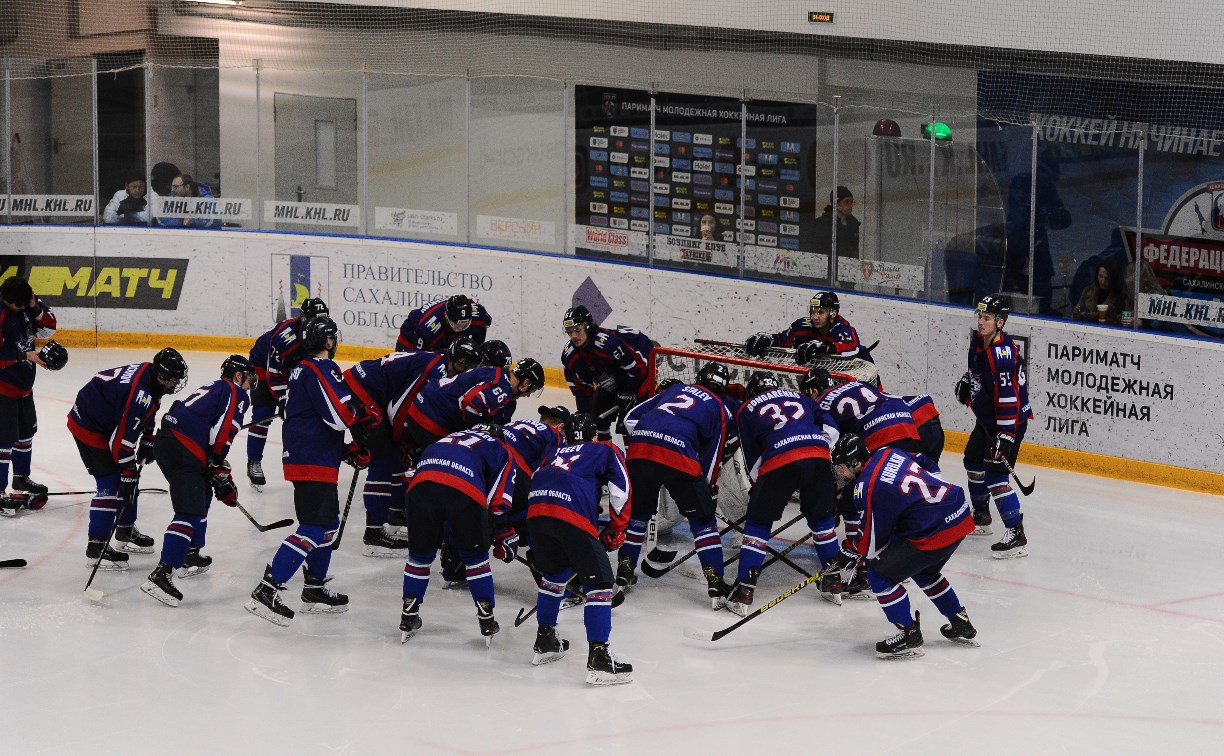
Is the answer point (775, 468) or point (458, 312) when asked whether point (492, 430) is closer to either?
point (775, 468)

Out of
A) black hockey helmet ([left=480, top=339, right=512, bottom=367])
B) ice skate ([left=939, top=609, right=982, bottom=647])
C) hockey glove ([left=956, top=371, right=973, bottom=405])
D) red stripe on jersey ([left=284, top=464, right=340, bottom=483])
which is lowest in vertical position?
ice skate ([left=939, top=609, right=982, bottom=647])

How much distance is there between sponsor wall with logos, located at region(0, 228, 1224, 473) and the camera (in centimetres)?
897

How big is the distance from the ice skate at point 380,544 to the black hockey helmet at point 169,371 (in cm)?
127

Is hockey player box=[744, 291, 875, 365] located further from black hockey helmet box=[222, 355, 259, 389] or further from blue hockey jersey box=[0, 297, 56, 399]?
blue hockey jersey box=[0, 297, 56, 399]

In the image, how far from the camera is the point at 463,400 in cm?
719

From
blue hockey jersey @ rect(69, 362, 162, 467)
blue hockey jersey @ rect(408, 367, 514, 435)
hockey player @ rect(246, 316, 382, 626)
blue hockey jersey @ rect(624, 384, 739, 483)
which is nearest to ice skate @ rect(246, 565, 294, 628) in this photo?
hockey player @ rect(246, 316, 382, 626)

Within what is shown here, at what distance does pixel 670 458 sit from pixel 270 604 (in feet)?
6.03

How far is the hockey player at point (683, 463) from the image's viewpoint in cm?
678

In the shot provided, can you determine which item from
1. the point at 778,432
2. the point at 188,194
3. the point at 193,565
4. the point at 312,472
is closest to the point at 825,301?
the point at 778,432

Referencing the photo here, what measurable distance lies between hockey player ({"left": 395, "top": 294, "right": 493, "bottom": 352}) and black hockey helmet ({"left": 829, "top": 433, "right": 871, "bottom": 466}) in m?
2.79

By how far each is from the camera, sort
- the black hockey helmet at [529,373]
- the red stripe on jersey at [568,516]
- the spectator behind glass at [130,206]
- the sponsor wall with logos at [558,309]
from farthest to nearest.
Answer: the spectator behind glass at [130,206] → the sponsor wall with logos at [558,309] → the black hockey helmet at [529,373] → the red stripe on jersey at [568,516]

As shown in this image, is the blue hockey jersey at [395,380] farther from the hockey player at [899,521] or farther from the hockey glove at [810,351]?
the hockey player at [899,521]

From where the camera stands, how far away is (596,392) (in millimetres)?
8484

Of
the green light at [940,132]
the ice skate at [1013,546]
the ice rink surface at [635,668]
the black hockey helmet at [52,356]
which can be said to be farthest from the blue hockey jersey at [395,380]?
the green light at [940,132]
